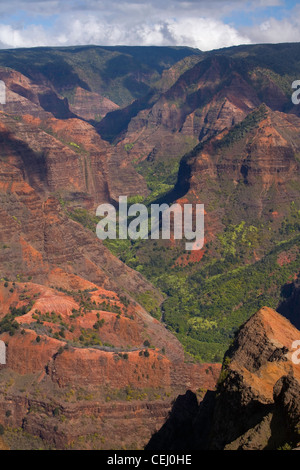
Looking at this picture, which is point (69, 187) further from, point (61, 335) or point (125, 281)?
point (61, 335)

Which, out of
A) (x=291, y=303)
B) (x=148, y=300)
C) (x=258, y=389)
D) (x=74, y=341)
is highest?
(x=148, y=300)

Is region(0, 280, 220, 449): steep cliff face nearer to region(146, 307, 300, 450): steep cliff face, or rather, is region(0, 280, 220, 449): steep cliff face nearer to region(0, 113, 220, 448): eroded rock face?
region(0, 113, 220, 448): eroded rock face

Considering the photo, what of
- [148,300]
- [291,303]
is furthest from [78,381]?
[291,303]

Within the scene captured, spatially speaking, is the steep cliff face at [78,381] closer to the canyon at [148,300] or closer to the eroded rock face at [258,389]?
the canyon at [148,300]

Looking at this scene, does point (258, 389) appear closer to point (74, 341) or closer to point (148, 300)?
point (74, 341)

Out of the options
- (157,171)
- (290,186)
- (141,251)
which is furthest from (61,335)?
(157,171)

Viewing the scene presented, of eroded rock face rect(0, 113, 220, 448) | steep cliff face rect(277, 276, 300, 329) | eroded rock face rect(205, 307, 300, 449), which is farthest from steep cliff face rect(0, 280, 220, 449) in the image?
steep cliff face rect(277, 276, 300, 329)

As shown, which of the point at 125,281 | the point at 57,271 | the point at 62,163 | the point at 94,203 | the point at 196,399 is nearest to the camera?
the point at 196,399

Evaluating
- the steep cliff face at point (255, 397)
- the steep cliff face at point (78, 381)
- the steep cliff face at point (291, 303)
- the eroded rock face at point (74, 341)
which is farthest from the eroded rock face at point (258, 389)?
the steep cliff face at point (291, 303)
